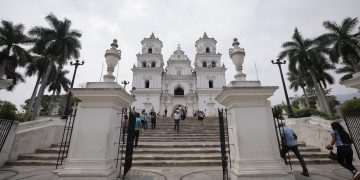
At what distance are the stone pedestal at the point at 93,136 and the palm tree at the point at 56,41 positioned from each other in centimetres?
2188

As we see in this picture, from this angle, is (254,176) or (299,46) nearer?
(254,176)

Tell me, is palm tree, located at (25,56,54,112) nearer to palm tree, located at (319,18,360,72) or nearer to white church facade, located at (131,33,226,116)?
white church facade, located at (131,33,226,116)

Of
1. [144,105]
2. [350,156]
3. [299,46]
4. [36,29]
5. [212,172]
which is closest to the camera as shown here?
[350,156]

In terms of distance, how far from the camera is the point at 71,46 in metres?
23.0

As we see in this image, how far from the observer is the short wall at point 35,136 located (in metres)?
7.04

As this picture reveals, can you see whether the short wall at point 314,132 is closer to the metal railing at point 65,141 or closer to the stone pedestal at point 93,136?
the stone pedestal at point 93,136

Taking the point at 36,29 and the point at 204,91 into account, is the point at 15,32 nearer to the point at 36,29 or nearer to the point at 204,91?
the point at 36,29

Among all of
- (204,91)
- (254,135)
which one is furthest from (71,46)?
(254,135)

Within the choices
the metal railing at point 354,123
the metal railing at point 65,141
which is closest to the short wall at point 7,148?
the metal railing at point 65,141

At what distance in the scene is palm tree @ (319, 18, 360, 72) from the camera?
69.5 ft

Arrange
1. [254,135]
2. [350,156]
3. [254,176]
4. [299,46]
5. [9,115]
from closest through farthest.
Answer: [254,176] → [254,135] → [350,156] → [9,115] → [299,46]

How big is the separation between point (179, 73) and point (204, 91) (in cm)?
703

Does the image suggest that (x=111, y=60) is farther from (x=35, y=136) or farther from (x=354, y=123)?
(x=354, y=123)

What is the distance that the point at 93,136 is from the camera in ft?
11.6
